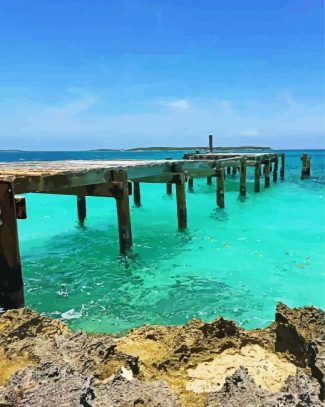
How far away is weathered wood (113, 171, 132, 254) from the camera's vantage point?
8.61 meters

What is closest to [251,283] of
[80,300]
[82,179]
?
[80,300]

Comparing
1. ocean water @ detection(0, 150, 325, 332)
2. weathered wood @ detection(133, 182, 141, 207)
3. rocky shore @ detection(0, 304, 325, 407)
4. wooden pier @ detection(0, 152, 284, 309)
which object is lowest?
ocean water @ detection(0, 150, 325, 332)

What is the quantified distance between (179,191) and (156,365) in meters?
8.74

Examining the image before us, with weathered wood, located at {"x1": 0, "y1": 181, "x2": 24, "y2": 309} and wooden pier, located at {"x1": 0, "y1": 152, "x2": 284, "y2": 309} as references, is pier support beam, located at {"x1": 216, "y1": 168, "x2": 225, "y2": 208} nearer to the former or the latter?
wooden pier, located at {"x1": 0, "y1": 152, "x2": 284, "y2": 309}

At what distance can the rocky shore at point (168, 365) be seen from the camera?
2.28 metres

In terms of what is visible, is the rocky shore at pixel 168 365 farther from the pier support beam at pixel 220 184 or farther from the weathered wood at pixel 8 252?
the pier support beam at pixel 220 184

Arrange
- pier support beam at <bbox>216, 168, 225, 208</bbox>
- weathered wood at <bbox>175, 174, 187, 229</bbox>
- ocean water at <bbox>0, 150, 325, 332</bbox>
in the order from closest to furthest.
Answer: ocean water at <bbox>0, 150, 325, 332</bbox>, weathered wood at <bbox>175, 174, 187, 229</bbox>, pier support beam at <bbox>216, 168, 225, 208</bbox>

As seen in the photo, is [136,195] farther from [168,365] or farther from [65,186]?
[168,365]

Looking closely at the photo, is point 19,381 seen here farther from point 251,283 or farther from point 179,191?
point 179,191

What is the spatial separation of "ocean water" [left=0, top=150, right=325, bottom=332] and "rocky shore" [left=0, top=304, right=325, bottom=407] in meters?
2.19

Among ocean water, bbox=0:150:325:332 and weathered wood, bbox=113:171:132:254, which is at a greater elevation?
weathered wood, bbox=113:171:132:254

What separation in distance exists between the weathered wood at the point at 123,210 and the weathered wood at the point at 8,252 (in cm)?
334

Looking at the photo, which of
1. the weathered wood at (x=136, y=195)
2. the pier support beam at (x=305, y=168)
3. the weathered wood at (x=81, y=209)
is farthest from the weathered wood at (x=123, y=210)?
the pier support beam at (x=305, y=168)

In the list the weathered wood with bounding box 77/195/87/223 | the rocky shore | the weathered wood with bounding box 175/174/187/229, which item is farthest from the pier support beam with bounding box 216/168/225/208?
the rocky shore
